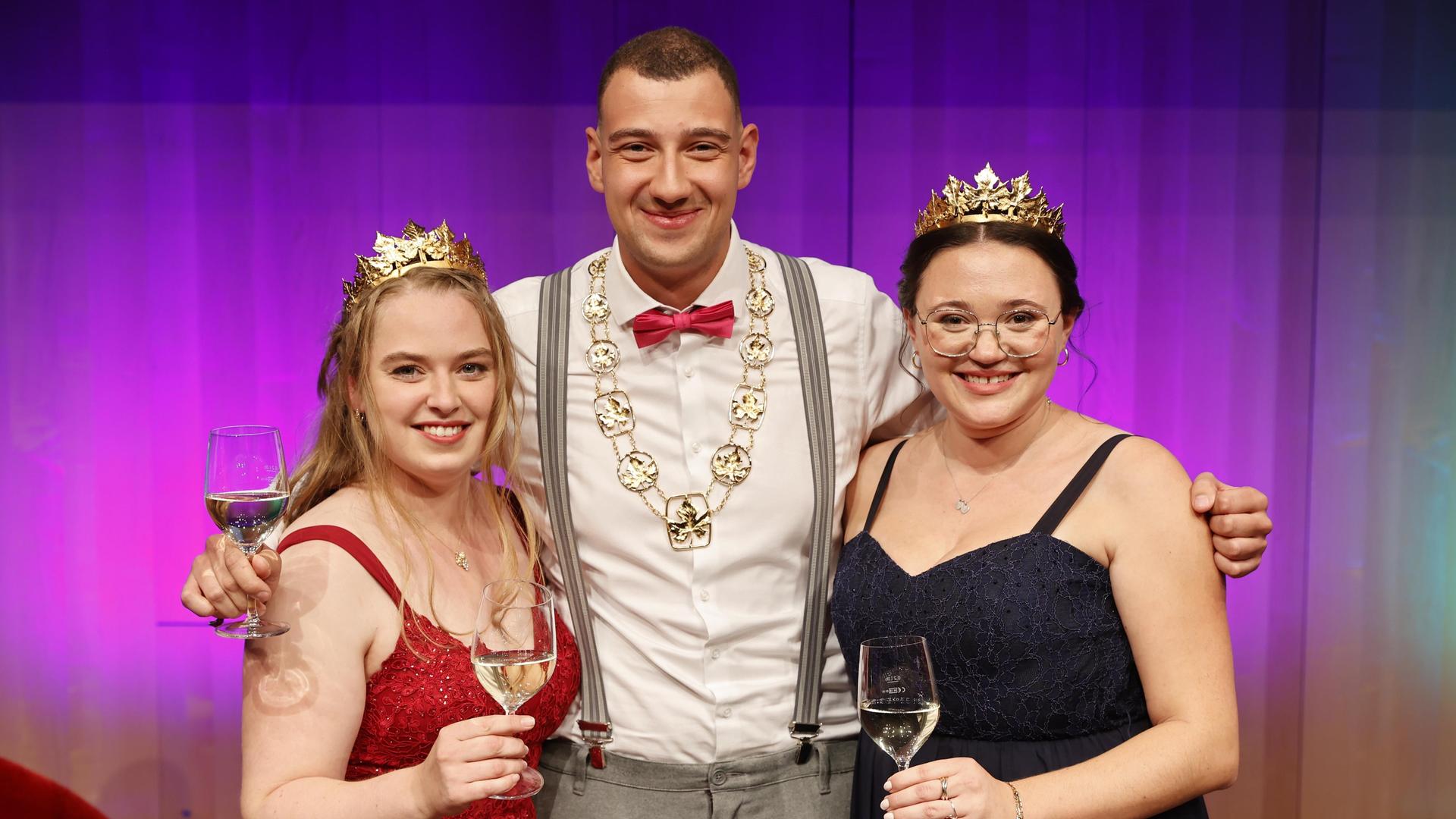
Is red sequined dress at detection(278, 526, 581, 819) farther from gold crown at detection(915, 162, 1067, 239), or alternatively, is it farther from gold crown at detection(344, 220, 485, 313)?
gold crown at detection(915, 162, 1067, 239)

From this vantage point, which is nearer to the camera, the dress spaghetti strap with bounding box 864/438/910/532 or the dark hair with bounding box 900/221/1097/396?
the dark hair with bounding box 900/221/1097/396

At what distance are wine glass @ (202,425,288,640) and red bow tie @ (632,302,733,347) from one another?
74 centimetres

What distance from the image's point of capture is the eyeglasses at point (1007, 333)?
2.21 m

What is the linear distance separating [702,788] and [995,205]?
1197 mm

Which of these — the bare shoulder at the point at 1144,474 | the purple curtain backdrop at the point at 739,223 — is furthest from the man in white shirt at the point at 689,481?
the purple curtain backdrop at the point at 739,223

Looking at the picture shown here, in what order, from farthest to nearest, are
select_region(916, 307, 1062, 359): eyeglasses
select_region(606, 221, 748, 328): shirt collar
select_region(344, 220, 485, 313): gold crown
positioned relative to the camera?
select_region(606, 221, 748, 328): shirt collar < select_region(344, 220, 485, 313): gold crown < select_region(916, 307, 1062, 359): eyeglasses

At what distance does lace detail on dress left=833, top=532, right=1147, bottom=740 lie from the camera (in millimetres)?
2098

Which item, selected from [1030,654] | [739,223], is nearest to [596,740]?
[1030,654]

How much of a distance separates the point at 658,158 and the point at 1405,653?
9.56ft

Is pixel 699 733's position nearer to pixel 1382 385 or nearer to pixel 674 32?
pixel 674 32

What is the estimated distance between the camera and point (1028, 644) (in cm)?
209

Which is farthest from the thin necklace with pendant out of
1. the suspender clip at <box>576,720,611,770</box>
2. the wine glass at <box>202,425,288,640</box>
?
the wine glass at <box>202,425,288,640</box>

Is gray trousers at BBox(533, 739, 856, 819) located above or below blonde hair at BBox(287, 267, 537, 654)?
below

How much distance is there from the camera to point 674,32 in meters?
2.48
